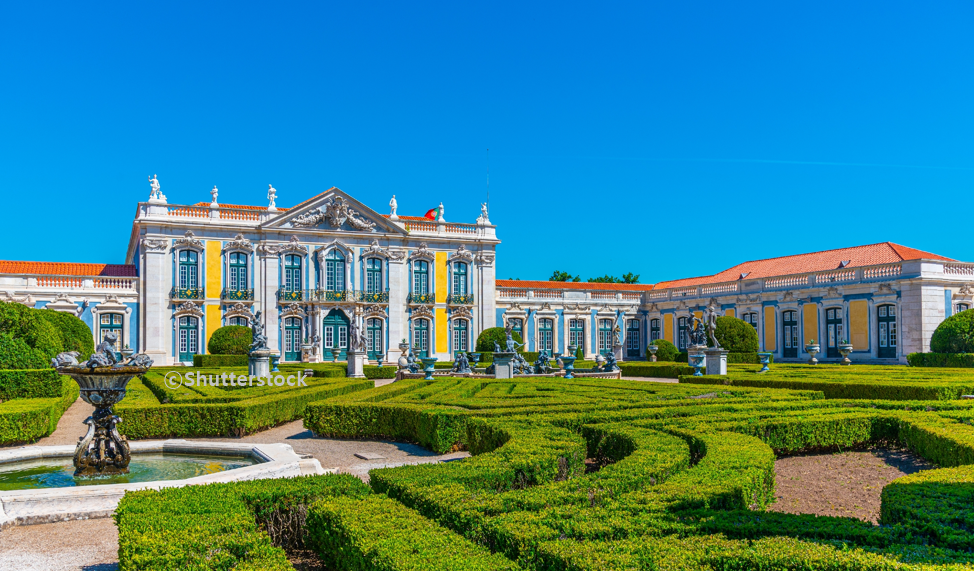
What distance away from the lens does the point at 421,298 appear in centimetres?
3544

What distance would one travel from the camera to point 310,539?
4.80 metres

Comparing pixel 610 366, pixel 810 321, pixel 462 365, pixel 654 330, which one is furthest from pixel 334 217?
pixel 810 321

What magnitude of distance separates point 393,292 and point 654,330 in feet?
45.8

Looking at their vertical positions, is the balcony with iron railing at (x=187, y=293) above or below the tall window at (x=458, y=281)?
below

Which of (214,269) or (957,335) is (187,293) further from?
(957,335)

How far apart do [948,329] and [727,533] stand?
831 inches

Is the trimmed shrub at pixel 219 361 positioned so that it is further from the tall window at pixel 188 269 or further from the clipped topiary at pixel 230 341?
the tall window at pixel 188 269

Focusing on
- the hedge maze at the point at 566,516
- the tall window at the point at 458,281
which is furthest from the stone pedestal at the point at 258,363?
the tall window at the point at 458,281

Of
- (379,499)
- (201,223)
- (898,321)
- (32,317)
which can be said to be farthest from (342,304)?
(379,499)

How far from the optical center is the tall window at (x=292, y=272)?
3341 cm

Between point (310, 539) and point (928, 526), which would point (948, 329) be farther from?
point (310, 539)

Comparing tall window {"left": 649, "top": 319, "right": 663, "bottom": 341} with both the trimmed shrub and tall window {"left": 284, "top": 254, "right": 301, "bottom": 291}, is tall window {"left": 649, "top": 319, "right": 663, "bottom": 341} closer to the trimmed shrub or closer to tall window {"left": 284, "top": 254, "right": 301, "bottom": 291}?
tall window {"left": 284, "top": 254, "right": 301, "bottom": 291}

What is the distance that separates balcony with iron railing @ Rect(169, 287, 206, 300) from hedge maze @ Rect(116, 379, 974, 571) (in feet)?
89.4

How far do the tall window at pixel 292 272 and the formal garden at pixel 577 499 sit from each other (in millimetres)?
23292
